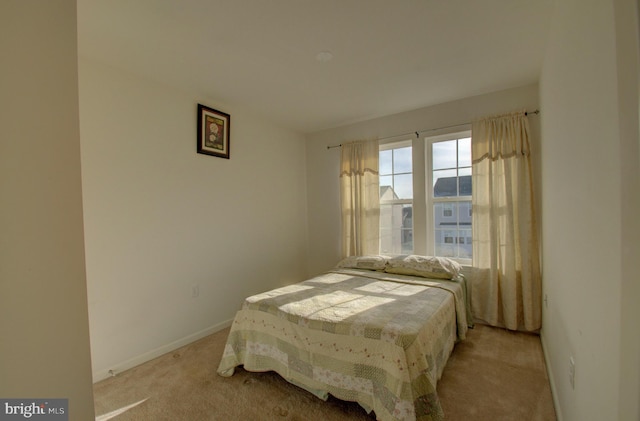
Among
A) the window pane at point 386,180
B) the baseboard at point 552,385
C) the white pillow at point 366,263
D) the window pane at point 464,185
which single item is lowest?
the baseboard at point 552,385

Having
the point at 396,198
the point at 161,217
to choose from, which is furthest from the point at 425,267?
the point at 161,217

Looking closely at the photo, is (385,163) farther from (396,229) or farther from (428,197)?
(396,229)

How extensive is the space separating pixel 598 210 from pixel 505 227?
215 cm

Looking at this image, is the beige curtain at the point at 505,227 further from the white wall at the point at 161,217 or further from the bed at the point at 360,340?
the white wall at the point at 161,217

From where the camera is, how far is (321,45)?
2.04 meters

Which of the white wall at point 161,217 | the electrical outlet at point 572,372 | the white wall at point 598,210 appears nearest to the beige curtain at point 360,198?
the white wall at point 161,217

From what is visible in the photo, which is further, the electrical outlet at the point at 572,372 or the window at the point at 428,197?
the window at the point at 428,197

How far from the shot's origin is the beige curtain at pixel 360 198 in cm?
360

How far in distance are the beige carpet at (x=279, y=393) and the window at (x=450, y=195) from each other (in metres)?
1.10

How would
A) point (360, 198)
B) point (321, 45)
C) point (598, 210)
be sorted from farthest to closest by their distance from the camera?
point (360, 198), point (321, 45), point (598, 210)

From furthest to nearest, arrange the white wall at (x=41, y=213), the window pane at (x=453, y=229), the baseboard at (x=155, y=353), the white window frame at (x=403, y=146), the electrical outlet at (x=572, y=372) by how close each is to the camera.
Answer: the white window frame at (x=403, y=146) < the window pane at (x=453, y=229) < the baseboard at (x=155, y=353) < the electrical outlet at (x=572, y=372) < the white wall at (x=41, y=213)

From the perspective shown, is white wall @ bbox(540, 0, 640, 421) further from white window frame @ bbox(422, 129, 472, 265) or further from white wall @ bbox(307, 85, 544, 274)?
white window frame @ bbox(422, 129, 472, 265)

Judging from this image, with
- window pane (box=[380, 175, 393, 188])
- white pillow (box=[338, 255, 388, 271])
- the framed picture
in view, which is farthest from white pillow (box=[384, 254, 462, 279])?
the framed picture

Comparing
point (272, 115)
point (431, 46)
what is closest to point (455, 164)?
point (431, 46)
